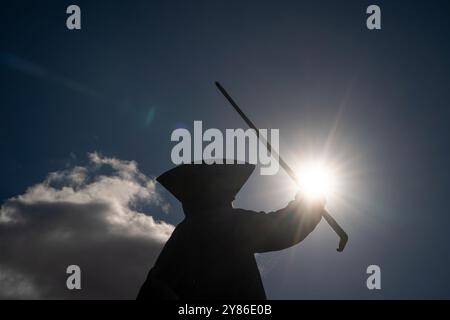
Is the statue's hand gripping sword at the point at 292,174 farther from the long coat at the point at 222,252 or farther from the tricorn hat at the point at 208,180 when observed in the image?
the tricorn hat at the point at 208,180

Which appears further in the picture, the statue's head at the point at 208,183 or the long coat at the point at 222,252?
the statue's head at the point at 208,183

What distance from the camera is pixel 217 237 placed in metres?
5.98

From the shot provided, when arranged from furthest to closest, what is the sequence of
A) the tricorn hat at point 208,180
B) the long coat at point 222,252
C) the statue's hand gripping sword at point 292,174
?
the tricorn hat at point 208,180, the statue's hand gripping sword at point 292,174, the long coat at point 222,252

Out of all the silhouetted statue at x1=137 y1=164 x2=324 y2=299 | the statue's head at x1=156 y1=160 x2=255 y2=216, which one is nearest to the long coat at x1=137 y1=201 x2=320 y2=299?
the silhouetted statue at x1=137 y1=164 x2=324 y2=299

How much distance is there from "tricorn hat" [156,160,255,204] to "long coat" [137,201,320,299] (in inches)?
10.5

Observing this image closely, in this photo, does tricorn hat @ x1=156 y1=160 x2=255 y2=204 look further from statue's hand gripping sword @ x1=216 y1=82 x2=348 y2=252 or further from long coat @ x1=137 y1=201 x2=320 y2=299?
statue's hand gripping sword @ x1=216 y1=82 x2=348 y2=252

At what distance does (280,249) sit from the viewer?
6.11 meters

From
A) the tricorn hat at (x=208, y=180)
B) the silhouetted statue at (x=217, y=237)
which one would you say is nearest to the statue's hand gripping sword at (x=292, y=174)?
the silhouetted statue at (x=217, y=237)

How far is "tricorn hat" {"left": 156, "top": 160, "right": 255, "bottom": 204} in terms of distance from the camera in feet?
20.7

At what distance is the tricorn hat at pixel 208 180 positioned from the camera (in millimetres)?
6305
